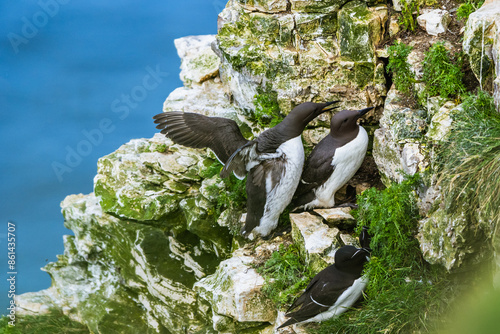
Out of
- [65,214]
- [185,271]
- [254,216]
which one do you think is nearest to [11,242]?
[65,214]

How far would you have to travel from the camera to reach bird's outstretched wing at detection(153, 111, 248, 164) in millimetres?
5574

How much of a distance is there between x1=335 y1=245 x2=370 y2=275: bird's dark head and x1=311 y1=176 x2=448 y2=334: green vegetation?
9 centimetres

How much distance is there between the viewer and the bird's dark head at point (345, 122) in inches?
199

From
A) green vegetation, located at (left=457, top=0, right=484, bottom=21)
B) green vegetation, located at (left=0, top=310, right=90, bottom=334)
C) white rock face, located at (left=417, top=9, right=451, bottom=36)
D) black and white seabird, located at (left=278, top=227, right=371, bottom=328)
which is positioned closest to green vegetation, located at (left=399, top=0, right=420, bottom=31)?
white rock face, located at (left=417, top=9, right=451, bottom=36)

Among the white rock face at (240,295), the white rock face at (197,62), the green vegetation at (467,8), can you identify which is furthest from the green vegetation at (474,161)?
the white rock face at (197,62)

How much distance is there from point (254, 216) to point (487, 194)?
254 centimetres

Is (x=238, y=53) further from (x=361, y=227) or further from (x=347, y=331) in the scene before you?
(x=347, y=331)

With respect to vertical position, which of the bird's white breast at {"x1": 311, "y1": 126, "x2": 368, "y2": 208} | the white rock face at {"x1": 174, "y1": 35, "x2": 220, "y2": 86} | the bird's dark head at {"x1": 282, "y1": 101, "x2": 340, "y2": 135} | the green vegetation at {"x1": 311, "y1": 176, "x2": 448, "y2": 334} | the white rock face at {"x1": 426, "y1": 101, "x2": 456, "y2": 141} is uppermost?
the white rock face at {"x1": 174, "y1": 35, "x2": 220, "y2": 86}

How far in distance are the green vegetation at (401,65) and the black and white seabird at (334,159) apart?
0.38 m

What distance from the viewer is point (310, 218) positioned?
5191 mm

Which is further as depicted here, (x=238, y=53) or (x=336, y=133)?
→ (x=238, y=53)

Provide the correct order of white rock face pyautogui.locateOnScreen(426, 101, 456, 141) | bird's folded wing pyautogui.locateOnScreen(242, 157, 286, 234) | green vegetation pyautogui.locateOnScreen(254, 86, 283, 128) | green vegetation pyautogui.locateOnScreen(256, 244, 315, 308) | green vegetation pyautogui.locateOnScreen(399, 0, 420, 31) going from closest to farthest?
1. white rock face pyautogui.locateOnScreen(426, 101, 456, 141)
2. green vegetation pyautogui.locateOnScreen(256, 244, 315, 308)
3. bird's folded wing pyautogui.locateOnScreen(242, 157, 286, 234)
4. green vegetation pyautogui.locateOnScreen(399, 0, 420, 31)
5. green vegetation pyautogui.locateOnScreen(254, 86, 283, 128)

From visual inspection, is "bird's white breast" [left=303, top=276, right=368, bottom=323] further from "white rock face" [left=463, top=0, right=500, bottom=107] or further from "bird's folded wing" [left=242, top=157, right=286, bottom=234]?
"white rock face" [left=463, top=0, right=500, bottom=107]

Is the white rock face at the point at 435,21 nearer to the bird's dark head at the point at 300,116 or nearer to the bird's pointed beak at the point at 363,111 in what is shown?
the bird's pointed beak at the point at 363,111
